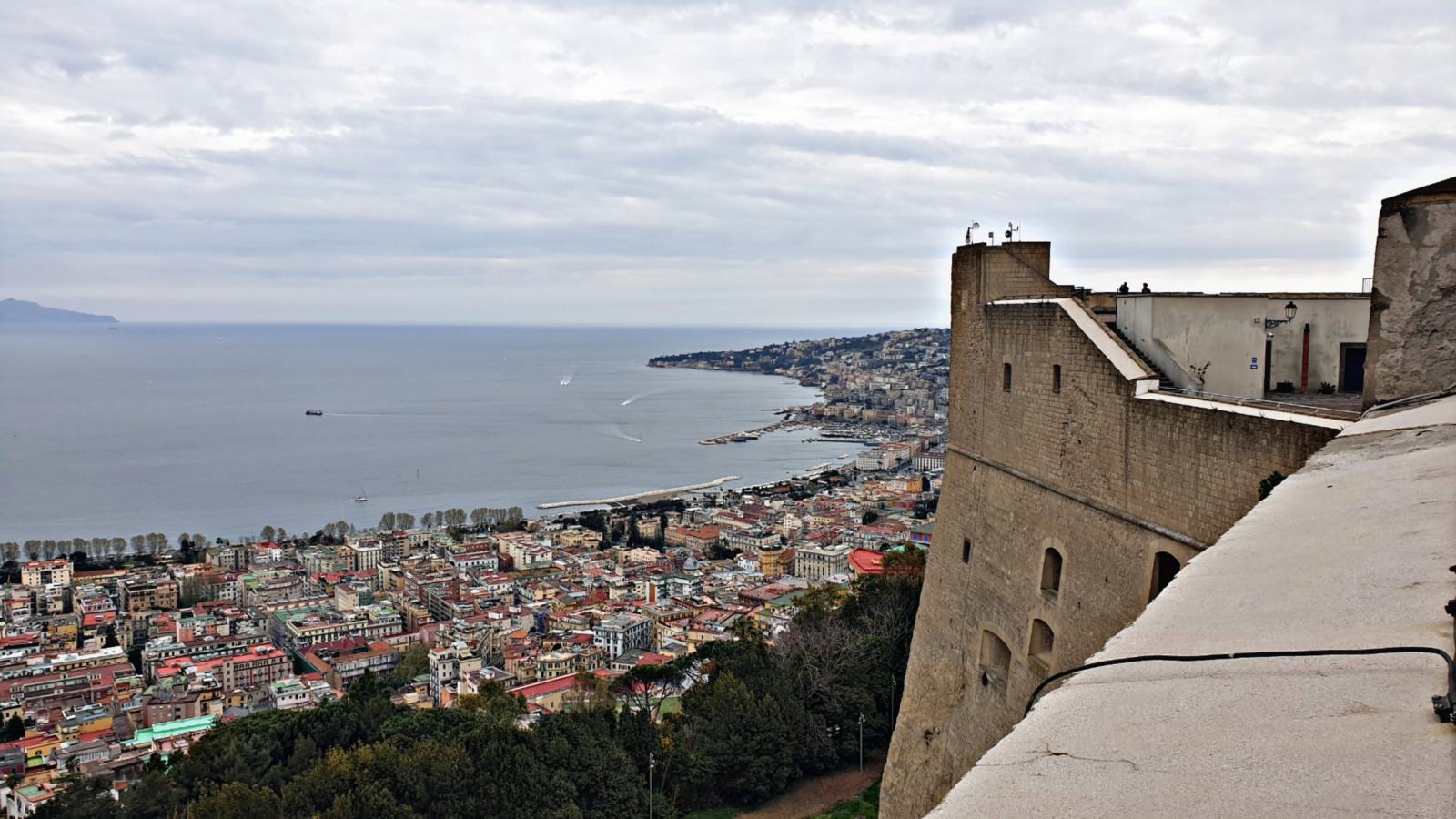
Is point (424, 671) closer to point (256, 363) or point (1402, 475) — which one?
point (1402, 475)

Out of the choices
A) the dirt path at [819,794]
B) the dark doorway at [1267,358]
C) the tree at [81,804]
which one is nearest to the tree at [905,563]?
the dirt path at [819,794]

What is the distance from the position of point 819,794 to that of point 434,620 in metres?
32.5

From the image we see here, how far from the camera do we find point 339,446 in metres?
76.6

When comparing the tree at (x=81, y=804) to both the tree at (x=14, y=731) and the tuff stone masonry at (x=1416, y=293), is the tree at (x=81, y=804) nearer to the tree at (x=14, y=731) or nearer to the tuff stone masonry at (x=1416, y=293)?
the tree at (x=14, y=731)

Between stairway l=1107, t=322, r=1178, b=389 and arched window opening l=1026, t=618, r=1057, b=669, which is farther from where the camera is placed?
arched window opening l=1026, t=618, r=1057, b=669

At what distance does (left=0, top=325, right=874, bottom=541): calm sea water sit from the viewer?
58.5 meters

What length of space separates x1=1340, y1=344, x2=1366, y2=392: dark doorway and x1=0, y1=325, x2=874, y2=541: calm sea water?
5459cm

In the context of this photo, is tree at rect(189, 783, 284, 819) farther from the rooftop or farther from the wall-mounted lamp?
the rooftop

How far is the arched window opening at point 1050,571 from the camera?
234 inches

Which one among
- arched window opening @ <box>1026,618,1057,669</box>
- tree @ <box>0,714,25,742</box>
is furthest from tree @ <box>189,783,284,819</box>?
tree @ <box>0,714,25,742</box>

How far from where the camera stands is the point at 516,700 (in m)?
24.1

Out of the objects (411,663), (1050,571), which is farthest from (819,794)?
(411,663)

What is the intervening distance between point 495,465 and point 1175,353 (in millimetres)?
67530

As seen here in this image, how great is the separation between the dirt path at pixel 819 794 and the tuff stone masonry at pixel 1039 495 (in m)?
7.44
